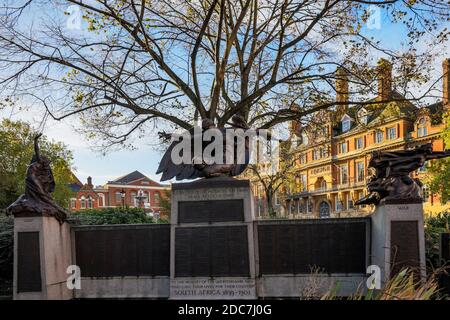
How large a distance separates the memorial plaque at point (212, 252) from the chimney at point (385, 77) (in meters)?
10.5

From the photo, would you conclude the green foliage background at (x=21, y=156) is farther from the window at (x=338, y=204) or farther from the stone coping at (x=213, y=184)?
the window at (x=338, y=204)

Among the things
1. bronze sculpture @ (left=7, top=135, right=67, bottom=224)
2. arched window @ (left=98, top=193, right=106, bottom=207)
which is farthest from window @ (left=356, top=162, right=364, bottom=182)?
bronze sculpture @ (left=7, top=135, right=67, bottom=224)

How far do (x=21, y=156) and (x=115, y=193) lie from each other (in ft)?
148

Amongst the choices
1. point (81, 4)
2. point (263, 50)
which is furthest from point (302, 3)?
point (81, 4)

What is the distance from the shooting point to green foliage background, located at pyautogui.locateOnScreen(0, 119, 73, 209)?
3611cm


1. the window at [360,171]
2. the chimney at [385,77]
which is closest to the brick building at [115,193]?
the window at [360,171]

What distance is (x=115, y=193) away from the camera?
277 feet

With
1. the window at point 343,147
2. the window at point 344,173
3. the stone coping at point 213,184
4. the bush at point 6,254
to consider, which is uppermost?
the window at point 343,147

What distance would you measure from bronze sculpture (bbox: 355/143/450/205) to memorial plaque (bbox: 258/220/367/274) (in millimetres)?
1195

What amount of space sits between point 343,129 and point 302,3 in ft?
172

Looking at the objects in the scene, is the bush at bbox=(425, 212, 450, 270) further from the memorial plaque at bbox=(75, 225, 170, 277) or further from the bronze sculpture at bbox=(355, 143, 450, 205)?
the memorial plaque at bbox=(75, 225, 170, 277)

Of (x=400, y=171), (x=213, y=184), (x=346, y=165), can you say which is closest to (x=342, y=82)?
(x=400, y=171)

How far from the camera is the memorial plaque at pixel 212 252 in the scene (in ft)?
31.7

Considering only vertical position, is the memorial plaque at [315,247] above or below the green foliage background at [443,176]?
below
